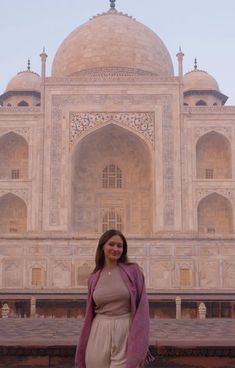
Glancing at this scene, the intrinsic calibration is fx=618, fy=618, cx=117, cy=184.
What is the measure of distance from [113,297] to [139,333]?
20 cm

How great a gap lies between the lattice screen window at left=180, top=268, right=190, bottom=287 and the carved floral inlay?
5809 millimetres

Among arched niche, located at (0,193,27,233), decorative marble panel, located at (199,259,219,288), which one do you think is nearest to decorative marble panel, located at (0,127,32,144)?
arched niche, located at (0,193,27,233)

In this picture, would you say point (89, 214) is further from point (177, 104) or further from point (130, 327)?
point (130, 327)

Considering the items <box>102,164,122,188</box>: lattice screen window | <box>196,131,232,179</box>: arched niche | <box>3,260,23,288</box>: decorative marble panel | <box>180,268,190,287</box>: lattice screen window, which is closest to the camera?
<box>180,268,190,287</box>: lattice screen window

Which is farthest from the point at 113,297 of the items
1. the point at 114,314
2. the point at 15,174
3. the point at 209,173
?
the point at 15,174

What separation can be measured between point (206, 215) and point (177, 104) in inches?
150

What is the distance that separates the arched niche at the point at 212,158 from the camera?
2100 centimetres

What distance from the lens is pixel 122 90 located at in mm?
20516

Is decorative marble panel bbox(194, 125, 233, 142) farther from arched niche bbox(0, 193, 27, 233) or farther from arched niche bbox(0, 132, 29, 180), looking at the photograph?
arched niche bbox(0, 193, 27, 233)

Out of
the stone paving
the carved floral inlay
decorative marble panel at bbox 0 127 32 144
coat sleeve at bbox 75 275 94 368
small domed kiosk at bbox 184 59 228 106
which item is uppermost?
small domed kiosk at bbox 184 59 228 106

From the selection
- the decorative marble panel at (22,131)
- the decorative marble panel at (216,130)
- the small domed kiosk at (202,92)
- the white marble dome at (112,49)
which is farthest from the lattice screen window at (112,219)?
the small domed kiosk at (202,92)

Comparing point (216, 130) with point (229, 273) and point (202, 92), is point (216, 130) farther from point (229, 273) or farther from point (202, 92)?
point (229, 273)

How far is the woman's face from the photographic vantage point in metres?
2.83

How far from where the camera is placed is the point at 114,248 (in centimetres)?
283
